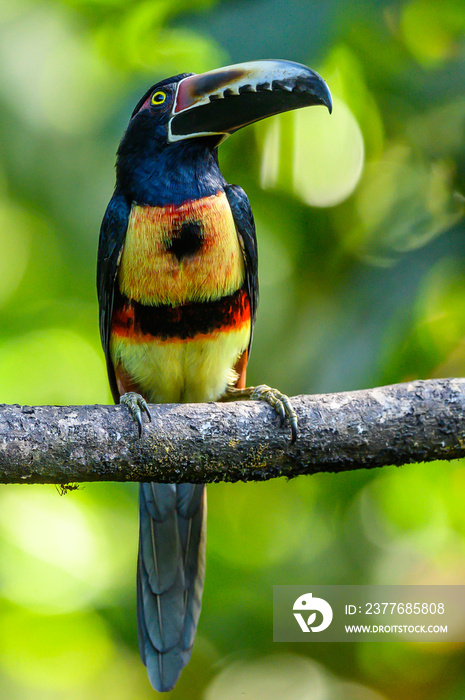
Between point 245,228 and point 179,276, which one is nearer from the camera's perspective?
point 179,276

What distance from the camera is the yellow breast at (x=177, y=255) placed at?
9.68ft

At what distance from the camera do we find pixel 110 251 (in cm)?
309

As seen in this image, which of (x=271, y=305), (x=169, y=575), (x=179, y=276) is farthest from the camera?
(x=271, y=305)

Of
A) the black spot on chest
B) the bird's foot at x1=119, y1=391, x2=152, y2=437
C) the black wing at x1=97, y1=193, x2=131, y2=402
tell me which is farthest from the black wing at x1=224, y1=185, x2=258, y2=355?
the bird's foot at x1=119, y1=391, x2=152, y2=437

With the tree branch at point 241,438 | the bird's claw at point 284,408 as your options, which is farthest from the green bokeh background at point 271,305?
the tree branch at point 241,438

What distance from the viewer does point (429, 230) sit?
149 inches

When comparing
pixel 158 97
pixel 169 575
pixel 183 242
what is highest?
pixel 158 97

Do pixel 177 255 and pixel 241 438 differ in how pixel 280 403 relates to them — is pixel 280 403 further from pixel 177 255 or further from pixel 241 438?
pixel 177 255

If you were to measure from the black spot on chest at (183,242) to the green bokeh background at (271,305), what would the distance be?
0.89 metres

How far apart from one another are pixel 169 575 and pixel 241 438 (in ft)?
4.27

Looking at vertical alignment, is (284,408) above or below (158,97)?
below

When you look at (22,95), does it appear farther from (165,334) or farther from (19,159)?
(165,334)

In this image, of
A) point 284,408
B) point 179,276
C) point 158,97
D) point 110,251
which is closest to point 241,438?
point 284,408

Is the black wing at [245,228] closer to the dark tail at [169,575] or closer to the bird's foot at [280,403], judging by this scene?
the bird's foot at [280,403]
